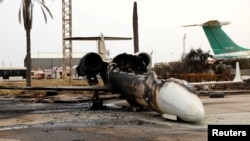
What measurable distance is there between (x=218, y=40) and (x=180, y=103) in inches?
1360

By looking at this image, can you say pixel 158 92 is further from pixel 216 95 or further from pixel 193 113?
pixel 216 95

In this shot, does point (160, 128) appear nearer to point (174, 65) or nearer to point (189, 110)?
point (189, 110)

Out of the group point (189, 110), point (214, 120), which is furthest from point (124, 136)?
point (214, 120)

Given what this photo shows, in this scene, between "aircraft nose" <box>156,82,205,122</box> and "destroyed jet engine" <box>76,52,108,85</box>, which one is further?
"destroyed jet engine" <box>76,52,108,85</box>

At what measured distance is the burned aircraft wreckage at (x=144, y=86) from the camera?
12625 millimetres

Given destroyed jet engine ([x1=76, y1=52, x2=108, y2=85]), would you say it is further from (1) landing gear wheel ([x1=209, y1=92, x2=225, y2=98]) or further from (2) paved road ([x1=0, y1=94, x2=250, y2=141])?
(1) landing gear wheel ([x1=209, y1=92, x2=225, y2=98])

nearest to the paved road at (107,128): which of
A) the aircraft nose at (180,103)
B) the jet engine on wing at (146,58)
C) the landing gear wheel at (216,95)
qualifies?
the aircraft nose at (180,103)

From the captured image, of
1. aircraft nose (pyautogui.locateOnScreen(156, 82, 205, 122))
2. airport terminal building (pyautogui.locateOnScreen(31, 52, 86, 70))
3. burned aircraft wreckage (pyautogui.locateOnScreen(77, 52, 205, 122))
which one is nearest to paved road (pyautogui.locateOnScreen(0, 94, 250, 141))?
aircraft nose (pyautogui.locateOnScreen(156, 82, 205, 122))

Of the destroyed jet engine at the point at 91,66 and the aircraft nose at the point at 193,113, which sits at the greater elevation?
the destroyed jet engine at the point at 91,66

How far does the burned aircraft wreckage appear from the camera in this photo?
497 inches

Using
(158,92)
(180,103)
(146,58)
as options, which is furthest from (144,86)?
(146,58)

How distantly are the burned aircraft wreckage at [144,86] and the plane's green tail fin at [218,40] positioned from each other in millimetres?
24553

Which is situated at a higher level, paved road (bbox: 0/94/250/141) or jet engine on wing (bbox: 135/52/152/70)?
jet engine on wing (bbox: 135/52/152/70)

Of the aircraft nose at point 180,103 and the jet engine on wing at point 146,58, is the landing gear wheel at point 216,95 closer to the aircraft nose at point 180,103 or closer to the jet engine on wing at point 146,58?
the jet engine on wing at point 146,58
